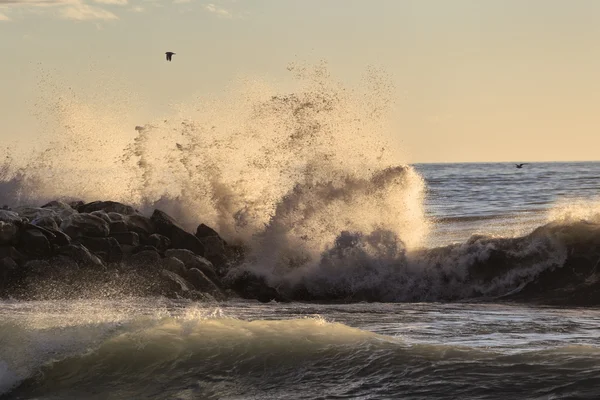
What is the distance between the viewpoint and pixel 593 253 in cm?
1822

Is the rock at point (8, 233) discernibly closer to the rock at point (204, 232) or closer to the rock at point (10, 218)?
the rock at point (10, 218)

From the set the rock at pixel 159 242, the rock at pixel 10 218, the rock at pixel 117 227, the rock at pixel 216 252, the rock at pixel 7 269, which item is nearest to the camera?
the rock at pixel 7 269

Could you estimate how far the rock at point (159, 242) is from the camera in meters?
19.2

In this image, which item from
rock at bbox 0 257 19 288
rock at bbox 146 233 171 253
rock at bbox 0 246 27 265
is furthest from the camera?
rock at bbox 146 233 171 253

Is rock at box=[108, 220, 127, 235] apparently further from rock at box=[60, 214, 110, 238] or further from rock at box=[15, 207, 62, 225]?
rock at box=[15, 207, 62, 225]

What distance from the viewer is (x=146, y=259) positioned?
58.2ft

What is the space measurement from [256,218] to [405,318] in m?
8.48

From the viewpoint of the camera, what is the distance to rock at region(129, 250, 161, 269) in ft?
57.8

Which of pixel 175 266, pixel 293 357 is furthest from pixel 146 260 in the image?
pixel 293 357

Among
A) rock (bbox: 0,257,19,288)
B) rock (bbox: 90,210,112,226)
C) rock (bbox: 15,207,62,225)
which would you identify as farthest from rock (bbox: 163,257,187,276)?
rock (bbox: 15,207,62,225)

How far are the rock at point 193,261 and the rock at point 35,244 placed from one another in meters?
2.06

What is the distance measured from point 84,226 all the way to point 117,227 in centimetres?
65

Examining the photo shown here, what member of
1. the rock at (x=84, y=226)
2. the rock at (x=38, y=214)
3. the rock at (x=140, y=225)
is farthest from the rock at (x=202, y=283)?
the rock at (x=38, y=214)

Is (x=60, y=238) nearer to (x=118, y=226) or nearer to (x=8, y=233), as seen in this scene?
(x=8, y=233)
